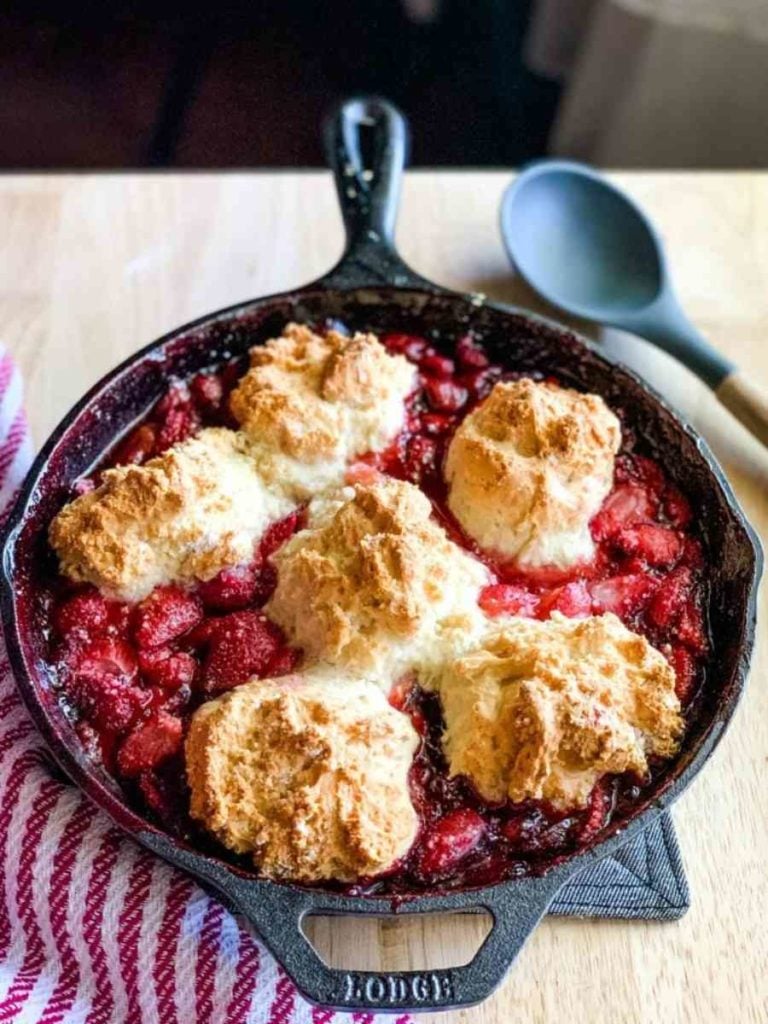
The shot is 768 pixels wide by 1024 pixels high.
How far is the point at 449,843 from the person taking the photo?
1.58m

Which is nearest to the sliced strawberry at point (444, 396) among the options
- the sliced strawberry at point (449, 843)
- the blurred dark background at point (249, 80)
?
the sliced strawberry at point (449, 843)

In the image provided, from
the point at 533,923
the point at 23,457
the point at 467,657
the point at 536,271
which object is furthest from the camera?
the point at 536,271

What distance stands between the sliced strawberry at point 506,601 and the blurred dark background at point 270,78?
2.43 meters

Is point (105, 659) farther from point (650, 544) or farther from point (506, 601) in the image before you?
point (650, 544)

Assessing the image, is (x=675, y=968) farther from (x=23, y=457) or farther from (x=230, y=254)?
(x=230, y=254)

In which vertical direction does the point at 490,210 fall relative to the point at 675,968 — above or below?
above

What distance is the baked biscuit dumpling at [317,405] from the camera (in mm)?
1890

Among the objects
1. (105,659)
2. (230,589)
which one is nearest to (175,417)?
(230,589)

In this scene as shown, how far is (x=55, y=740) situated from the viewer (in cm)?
157

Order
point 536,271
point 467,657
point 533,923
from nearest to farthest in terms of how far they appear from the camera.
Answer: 1. point 533,923
2. point 467,657
3. point 536,271

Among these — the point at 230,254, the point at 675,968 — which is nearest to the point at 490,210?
the point at 230,254

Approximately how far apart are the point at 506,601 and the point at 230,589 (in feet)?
1.39

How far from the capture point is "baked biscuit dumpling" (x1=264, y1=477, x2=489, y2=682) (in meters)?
1.68

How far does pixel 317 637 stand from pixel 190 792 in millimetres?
280
